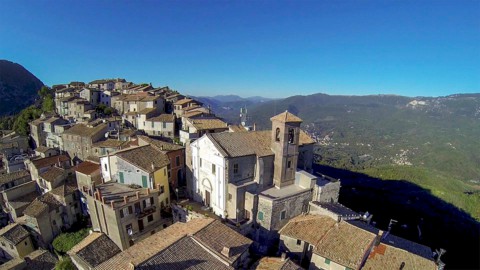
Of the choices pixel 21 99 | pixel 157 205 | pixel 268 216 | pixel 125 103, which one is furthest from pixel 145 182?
pixel 21 99

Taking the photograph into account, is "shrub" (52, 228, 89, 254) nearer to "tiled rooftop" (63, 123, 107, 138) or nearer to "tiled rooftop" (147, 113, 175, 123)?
"tiled rooftop" (63, 123, 107, 138)

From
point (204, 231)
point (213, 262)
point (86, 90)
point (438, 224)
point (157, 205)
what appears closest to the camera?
point (213, 262)

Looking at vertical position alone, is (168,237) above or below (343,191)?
above

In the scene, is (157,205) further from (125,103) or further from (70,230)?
(125,103)

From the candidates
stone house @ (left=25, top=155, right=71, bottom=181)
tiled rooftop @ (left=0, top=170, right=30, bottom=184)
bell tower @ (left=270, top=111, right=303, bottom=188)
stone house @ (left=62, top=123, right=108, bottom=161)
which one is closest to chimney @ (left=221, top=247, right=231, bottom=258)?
bell tower @ (left=270, top=111, right=303, bottom=188)

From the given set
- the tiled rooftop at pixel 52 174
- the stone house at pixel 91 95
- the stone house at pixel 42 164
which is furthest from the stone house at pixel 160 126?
the stone house at pixel 91 95

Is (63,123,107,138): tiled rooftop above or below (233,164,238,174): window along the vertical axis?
above

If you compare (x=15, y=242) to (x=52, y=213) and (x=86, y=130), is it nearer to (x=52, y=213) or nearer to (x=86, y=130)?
(x=52, y=213)
